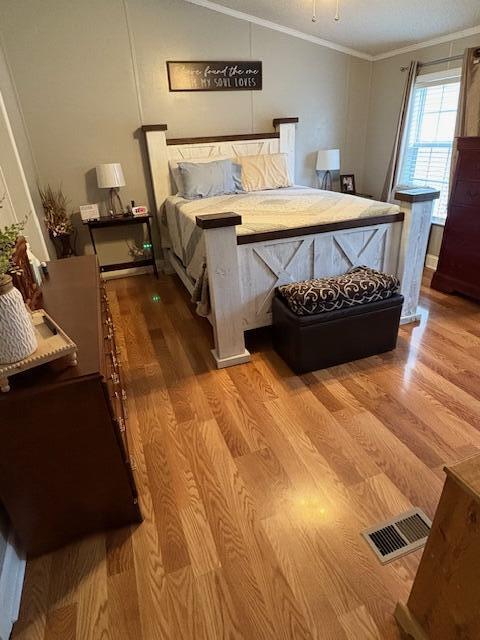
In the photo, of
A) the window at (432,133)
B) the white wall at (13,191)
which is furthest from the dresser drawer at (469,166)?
the white wall at (13,191)

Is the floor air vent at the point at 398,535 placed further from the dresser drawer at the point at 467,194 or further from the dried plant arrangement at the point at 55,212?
the dried plant arrangement at the point at 55,212

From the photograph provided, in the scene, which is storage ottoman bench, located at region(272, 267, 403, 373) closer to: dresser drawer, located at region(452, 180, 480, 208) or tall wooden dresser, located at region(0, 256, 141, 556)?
tall wooden dresser, located at region(0, 256, 141, 556)

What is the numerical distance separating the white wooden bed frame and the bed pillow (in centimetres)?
160

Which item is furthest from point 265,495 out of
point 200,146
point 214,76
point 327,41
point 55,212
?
point 327,41

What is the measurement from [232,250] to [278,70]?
2910 mm

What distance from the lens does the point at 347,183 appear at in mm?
4453

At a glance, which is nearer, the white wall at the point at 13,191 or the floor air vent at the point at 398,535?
the floor air vent at the point at 398,535

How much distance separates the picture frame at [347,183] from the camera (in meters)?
4.44

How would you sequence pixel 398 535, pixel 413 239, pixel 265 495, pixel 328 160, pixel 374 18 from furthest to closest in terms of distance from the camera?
pixel 328 160 < pixel 374 18 < pixel 413 239 < pixel 265 495 < pixel 398 535

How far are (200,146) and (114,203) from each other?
3.56 ft

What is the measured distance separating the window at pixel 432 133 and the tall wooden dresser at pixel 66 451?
3.76m

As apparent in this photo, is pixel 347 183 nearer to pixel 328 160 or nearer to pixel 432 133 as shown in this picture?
pixel 328 160

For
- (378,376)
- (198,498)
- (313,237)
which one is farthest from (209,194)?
(198,498)

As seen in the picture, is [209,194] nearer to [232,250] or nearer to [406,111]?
[232,250]
